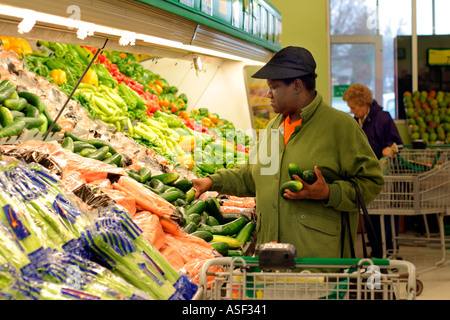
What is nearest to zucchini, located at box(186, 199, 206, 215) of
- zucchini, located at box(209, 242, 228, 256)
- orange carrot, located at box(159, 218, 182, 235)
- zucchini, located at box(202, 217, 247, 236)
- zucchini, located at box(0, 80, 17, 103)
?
zucchini, located at box(202, 217, 247, 236)

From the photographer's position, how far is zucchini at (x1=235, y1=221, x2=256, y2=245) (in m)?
3.26

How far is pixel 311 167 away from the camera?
259 cm

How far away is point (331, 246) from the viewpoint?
2592mm

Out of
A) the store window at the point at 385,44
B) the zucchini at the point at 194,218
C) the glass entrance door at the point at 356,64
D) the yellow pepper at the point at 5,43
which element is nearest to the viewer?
the zucchini at the point at 194,218

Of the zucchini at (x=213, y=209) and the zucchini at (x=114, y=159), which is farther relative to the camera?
the zucchini at (x=213, y=209)

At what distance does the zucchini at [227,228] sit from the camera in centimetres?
320

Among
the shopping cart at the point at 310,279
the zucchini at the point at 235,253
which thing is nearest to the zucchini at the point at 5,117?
the zucchini at the point at 235,253

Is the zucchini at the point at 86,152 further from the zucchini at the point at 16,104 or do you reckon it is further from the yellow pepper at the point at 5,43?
the yellow pepper at the point at 5,43

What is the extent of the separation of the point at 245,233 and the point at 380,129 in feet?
11.0

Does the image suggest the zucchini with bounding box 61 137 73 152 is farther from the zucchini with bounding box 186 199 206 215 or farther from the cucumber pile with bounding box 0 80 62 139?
the zucchini with bounding box 186 199 206 215

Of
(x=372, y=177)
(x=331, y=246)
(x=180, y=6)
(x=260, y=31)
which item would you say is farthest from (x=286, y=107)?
(x=260, y=31)

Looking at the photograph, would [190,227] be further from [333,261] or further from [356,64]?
[356,64]

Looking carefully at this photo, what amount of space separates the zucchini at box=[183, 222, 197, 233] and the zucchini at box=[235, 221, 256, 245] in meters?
0.37

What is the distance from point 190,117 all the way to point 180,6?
9.93 feet
